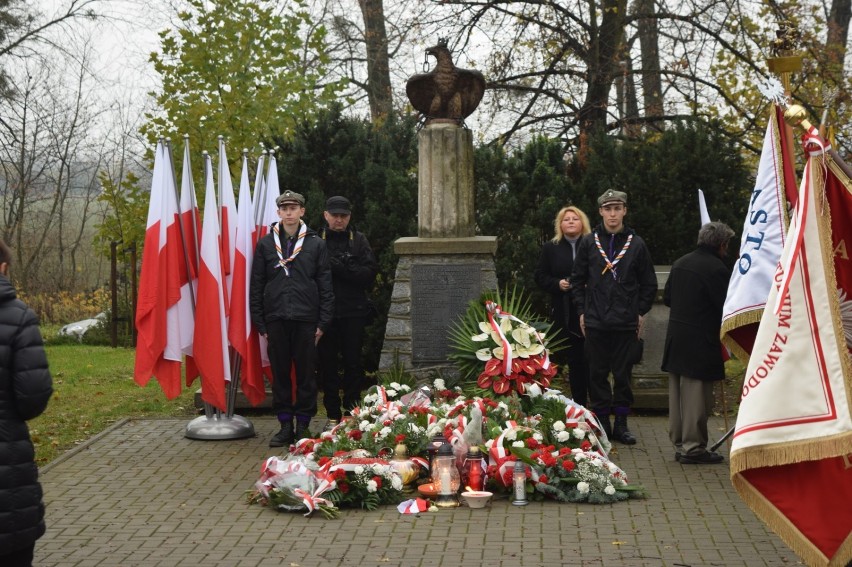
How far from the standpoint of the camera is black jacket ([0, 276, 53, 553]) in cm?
451

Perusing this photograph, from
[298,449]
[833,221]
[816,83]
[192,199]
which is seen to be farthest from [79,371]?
[833,221]

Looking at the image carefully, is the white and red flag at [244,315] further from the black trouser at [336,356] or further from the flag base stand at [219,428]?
the black trouser at [336,356]

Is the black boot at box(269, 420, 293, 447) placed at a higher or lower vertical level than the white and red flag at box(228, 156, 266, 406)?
lower

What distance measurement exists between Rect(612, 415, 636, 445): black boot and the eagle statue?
10.2 feet

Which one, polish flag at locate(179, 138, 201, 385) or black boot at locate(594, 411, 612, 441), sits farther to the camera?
polish flag at locate(179, 138, 201, 385)

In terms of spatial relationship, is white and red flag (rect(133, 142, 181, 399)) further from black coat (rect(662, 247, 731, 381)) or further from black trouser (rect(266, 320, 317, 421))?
black coat (rect(662, 247, 731, 381))

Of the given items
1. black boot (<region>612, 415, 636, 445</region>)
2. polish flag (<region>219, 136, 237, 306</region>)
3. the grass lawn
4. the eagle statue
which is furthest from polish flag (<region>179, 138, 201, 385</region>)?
black boot (<region>612, 415, 636, 445</region>)

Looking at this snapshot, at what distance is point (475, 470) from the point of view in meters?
7.42

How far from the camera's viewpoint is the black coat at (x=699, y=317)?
330 inches

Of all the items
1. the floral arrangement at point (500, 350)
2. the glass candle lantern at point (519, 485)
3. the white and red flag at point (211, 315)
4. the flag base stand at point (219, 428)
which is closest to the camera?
the glass candle lantern at point (519, 485)

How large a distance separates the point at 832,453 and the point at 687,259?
13.7 feet

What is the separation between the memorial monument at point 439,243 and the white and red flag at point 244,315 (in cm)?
117

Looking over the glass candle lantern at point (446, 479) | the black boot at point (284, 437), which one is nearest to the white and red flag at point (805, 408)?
the glass candle lantern at point (446, 479)

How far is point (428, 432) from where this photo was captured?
320 inches
